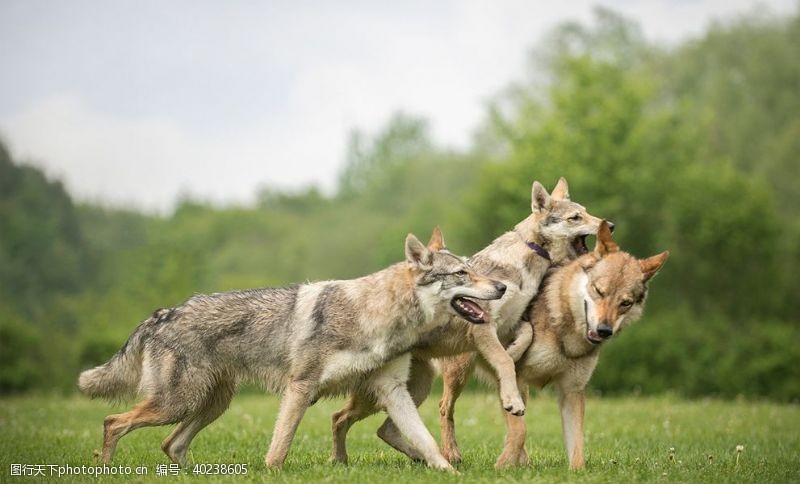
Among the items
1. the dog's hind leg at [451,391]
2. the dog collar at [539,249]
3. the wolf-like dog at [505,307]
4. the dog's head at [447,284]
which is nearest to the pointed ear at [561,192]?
the wolf-like dog at [505,307]

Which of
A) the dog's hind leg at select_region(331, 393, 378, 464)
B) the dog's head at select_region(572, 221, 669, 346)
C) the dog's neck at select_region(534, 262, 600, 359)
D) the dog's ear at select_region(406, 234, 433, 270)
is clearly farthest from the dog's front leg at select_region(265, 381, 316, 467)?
the dog's head at select_region(572, 221, 669, 346)

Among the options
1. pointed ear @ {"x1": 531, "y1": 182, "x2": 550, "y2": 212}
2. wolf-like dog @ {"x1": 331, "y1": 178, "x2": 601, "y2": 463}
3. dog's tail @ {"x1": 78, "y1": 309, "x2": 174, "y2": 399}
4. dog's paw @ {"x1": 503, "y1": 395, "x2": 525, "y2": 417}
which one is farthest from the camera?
pointed ear @ {"x1": 531, "y1": 182, "x2": 550, "y2": 212}

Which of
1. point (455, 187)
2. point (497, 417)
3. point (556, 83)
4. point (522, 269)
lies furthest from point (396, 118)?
point (522, 269)

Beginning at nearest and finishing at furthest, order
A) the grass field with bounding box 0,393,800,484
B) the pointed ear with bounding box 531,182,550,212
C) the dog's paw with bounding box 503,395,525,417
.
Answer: the grass field with bounding box 0,393,800,484, the dog's paw with bounding box 503,395,525,417, the pointed ear with bounding box 531,182,550,212

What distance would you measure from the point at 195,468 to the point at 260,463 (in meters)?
0.68

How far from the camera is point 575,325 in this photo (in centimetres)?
782

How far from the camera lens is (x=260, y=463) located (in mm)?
8172

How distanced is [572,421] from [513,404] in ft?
2.42

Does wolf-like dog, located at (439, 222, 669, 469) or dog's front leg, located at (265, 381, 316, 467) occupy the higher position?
wolf-like dog, located at (439, 222, 669, 469)

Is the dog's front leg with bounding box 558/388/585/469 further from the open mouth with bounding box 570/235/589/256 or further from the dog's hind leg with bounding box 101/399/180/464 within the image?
the dog's hind leg with bounding box 101/399/180/464

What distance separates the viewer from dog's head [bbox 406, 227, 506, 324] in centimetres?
757

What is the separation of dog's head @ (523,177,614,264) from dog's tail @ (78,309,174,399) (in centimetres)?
358

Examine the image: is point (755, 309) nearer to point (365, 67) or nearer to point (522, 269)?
point (522, 269)

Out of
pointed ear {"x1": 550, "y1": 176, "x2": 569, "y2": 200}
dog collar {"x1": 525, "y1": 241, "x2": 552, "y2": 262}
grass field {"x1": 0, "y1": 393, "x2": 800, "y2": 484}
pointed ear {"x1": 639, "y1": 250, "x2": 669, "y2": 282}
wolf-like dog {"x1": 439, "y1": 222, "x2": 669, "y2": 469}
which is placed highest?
pointed ear {"x1": 550, "y1": 176, "x2": 569, "y2": 200}
